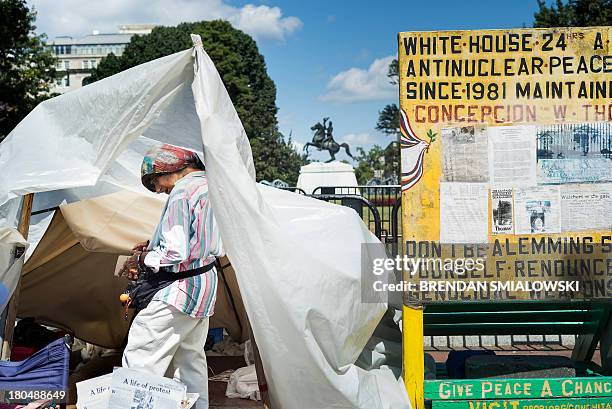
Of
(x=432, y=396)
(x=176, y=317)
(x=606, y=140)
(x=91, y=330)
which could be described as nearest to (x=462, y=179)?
(x=606, y=140)

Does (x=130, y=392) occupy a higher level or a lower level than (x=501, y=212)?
lower

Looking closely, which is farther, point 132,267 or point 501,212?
point 501,212

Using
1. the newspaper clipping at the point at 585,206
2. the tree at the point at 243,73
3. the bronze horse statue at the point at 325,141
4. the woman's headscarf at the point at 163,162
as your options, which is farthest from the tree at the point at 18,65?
the tree at the point at 243,73

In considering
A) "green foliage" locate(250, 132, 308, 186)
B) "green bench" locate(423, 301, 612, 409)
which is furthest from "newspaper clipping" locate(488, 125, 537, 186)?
"green foliage" locate(250, 132, 308, 186)

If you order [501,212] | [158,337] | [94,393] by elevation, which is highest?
[501,212]

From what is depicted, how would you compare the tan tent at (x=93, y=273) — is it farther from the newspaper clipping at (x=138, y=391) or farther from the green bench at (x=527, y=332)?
the green bench at (x=527, y=332)

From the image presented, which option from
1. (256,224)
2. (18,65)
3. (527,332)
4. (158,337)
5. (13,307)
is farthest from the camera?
(18,65)

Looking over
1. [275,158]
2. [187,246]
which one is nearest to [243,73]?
[275,158]

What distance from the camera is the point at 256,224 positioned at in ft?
12.3

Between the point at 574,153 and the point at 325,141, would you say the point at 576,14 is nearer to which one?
the point at 325,141

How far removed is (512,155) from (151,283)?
216 centimetres

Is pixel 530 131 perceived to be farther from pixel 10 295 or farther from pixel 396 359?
pixel 10 295

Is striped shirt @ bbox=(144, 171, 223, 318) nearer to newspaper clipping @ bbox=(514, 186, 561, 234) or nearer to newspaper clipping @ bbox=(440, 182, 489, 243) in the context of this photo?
newspaper clipping @ bbox=(440, 182, 489, 243)

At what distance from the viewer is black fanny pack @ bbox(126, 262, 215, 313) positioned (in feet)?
11.8
